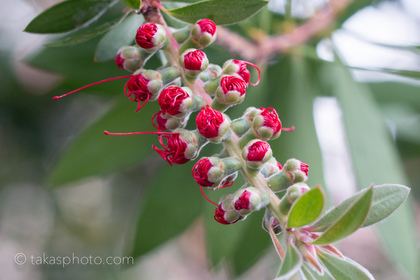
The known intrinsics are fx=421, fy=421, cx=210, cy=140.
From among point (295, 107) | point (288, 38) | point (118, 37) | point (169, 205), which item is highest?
point (118, 37)

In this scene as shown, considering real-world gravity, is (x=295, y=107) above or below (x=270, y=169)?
below

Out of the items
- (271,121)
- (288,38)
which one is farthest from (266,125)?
(288,38)

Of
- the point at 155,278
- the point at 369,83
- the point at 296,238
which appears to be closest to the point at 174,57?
the point at 296,238

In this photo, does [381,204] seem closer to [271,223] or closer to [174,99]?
[271,223]

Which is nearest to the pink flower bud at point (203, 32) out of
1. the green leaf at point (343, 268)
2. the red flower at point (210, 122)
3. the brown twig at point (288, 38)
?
the red flower at point (210, 122)

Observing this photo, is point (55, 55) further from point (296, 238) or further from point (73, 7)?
point (296, 238)

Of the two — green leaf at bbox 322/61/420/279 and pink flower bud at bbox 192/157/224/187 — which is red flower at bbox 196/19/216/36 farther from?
green leaf at bbox 322/61/420/279

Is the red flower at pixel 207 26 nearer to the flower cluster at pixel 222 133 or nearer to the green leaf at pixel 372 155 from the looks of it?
the flower cluster at pixel 222 133

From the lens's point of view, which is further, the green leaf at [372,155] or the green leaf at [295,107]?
the green leaf at [295,107]
